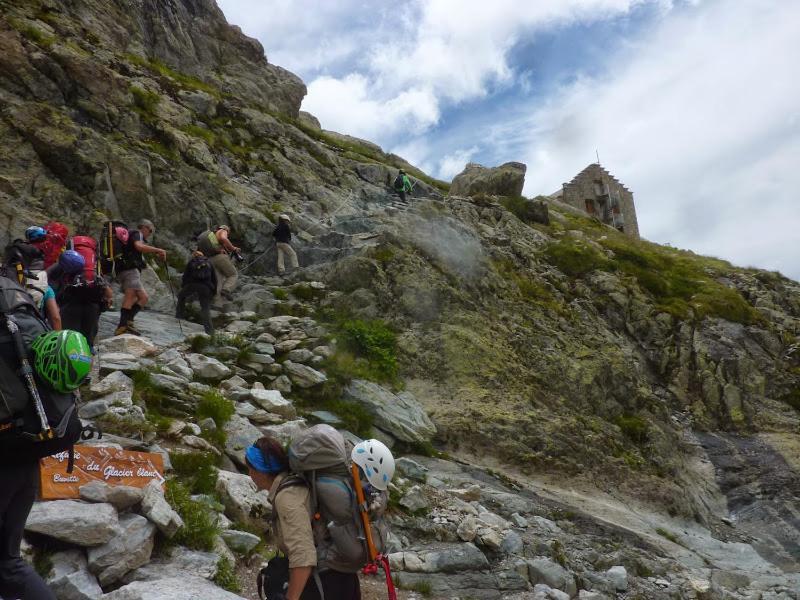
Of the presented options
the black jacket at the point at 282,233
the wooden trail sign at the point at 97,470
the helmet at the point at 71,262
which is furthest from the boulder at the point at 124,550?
the black jacket at the point at 282,233

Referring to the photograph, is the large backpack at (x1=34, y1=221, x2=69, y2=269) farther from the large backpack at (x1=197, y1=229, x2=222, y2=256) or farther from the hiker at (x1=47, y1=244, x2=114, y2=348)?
the large backpack at (x1=197, y1=229, x2=222, y2=256)

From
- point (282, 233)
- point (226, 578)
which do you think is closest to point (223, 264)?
point (282, 233)

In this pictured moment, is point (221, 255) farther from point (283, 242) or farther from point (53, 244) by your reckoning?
point (53, 244)

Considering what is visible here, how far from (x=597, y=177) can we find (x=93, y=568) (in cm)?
5983

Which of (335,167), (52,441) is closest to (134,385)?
(52,441)

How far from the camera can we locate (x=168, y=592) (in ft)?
14.7

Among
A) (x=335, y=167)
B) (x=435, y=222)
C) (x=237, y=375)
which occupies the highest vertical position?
(x=335, y=167)

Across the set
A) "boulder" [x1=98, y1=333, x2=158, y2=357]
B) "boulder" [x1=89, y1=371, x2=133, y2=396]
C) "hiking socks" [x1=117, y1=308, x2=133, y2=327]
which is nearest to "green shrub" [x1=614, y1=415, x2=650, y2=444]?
"boulder" [x1=98, y1=333, x2=158, y2=357]

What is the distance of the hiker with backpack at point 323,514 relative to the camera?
13.5ft

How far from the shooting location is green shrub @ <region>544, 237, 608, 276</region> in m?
23.8

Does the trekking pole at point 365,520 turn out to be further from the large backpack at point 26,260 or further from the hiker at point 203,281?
the hiker at point 203,281

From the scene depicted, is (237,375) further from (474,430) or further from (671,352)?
(671,352)

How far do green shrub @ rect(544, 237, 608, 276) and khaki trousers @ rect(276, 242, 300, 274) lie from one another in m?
11.1

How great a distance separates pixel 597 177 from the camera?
58.1 metres
